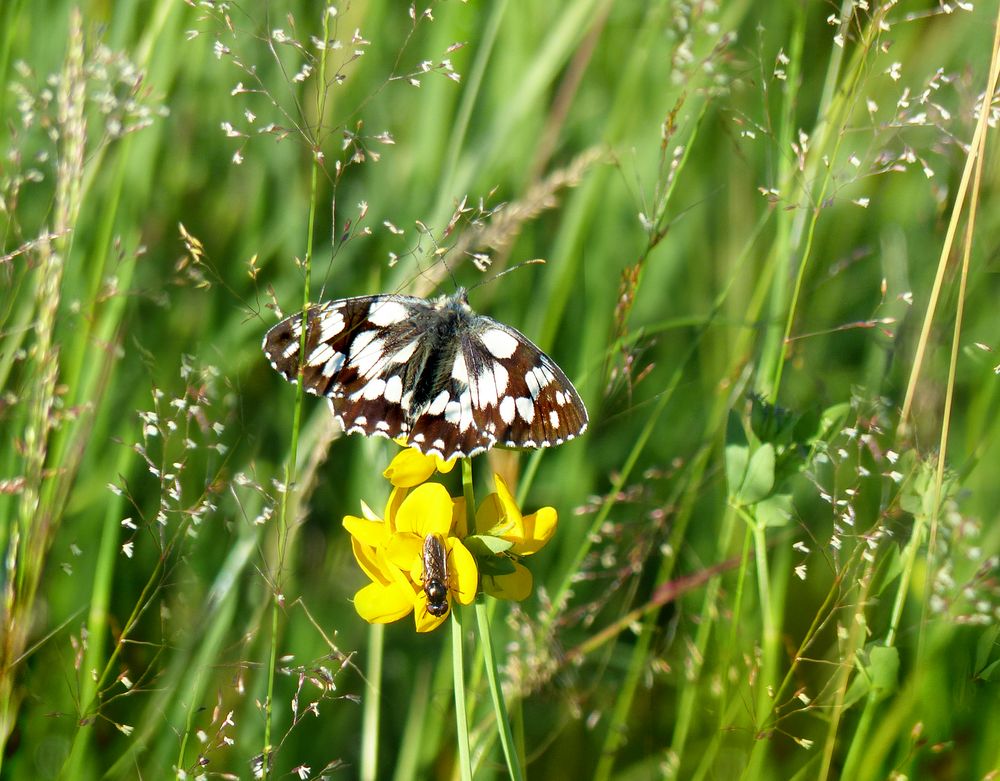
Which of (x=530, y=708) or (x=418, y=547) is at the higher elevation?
(x=418, y=547)

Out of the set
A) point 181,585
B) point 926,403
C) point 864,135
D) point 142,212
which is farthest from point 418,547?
point 864,135

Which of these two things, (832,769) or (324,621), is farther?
(324,621)

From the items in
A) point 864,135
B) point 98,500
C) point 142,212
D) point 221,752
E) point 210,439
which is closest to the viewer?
point 221,752

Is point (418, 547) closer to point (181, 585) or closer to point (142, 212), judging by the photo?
point (181, 585)

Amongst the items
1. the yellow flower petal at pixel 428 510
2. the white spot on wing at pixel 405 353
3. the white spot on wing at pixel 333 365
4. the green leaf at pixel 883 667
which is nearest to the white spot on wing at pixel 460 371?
the white spot on wing at pixel 405 353

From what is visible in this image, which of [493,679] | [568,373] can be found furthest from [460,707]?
[568,373]

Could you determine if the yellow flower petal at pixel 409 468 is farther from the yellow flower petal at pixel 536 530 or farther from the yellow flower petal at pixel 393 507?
the yellow flower petal at pixel 536 530
